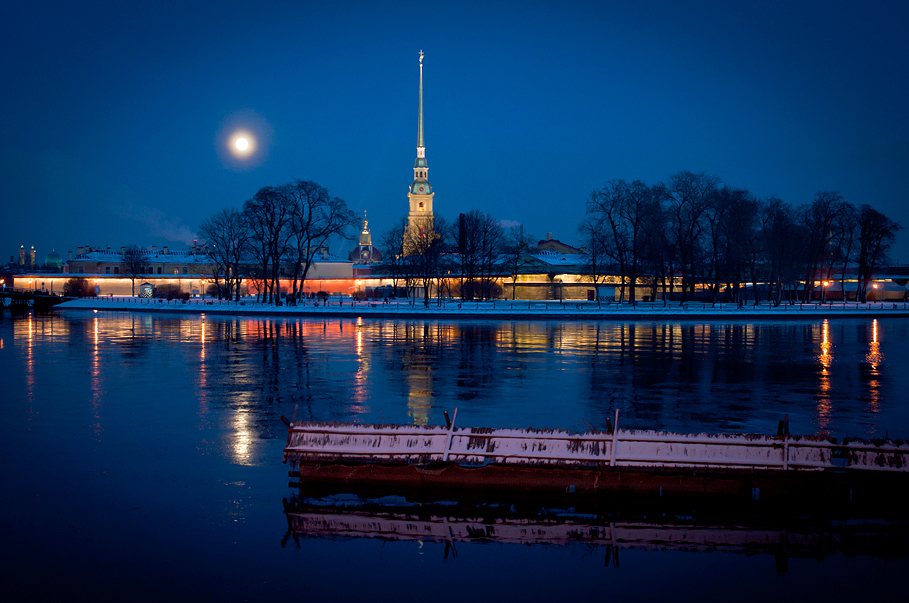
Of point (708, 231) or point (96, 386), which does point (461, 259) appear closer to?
point (708, 231)

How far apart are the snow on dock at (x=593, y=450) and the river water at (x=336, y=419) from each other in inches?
42.7

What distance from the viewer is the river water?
307 inches

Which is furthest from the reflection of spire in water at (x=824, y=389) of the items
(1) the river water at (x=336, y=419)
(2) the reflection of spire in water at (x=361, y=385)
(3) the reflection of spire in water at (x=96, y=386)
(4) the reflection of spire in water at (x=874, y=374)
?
(3) the reflection of spire in water at (x=96, y=386)

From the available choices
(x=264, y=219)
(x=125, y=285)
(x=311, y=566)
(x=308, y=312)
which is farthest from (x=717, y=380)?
(x=125, y=285)

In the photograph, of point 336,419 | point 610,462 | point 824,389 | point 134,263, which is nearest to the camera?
point 610,462

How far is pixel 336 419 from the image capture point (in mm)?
14914

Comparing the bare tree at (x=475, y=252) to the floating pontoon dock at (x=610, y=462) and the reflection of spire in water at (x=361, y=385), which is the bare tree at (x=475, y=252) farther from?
the floating pontoon dock at (x=610, y=462)

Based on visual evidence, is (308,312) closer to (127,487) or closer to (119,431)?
(119,431)

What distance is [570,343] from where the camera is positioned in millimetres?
34781

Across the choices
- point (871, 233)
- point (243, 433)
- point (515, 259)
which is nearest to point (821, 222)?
point (871, 233)

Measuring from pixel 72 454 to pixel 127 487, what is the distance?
8.51ft

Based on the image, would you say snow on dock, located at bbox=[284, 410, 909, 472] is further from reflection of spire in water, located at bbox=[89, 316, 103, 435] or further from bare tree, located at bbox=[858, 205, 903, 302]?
bare tree, located at bbox=[858, 205, 903, 302]

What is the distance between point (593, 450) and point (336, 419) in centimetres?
628

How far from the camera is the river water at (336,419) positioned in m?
7.79
